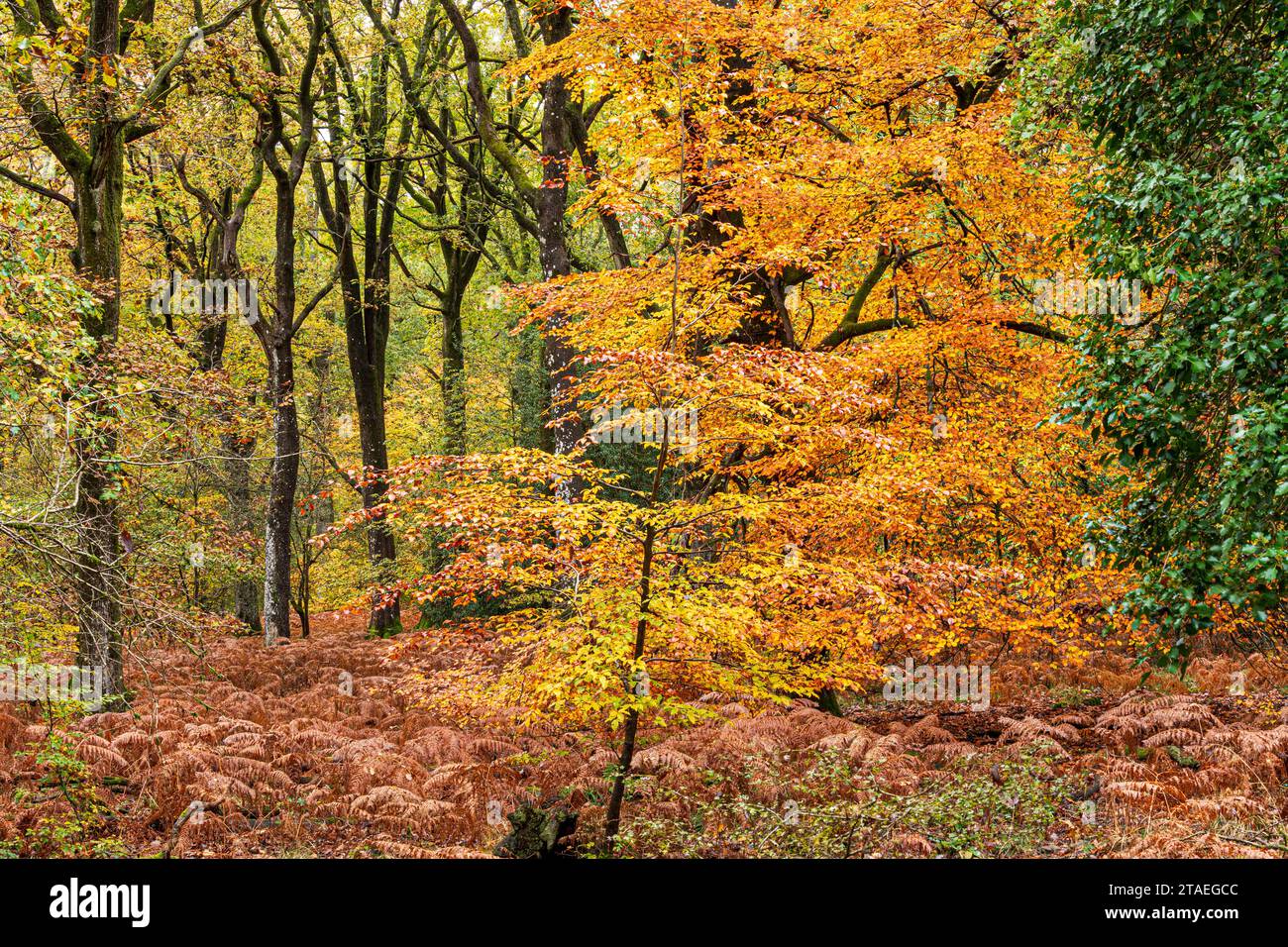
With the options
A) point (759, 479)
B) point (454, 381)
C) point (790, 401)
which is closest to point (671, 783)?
point (790, 401)

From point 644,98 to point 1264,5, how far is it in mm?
7121

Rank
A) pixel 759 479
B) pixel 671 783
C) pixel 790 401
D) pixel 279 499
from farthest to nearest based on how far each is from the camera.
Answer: pixel 279 499 → pixel 759 479 → pixel 671 783 → pixel 790 401

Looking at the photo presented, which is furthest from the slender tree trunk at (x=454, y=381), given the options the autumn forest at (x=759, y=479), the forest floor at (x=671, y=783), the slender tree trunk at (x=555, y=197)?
the forest floor at (x=671, y=783)

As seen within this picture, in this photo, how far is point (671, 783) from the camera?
347 inches

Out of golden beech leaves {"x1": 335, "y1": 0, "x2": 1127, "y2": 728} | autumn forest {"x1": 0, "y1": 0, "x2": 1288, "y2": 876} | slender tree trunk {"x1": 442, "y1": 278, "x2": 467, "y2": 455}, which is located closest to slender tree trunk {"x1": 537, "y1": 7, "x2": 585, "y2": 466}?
autumn forest {"x1": 0, "y1": 0, "x2": 1288, "y2": 876}

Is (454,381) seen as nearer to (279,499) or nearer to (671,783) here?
(279,499)

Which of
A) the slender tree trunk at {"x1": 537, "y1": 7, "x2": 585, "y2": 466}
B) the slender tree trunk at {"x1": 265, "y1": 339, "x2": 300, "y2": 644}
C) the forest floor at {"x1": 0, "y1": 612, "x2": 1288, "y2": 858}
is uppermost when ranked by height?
the slender tree trunk at {"x1": 537, "y1": 7, "x2": 585, "y2": 466}

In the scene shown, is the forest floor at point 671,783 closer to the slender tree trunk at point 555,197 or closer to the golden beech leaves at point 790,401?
the golden beech leaves at point 790,401

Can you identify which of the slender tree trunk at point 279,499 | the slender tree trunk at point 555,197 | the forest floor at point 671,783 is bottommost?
the forest floor at point 671,783

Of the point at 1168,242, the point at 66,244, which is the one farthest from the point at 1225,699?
the point at 66,244

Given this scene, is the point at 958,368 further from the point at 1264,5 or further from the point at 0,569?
the point at 0,569

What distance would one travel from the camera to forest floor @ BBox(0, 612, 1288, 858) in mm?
7312

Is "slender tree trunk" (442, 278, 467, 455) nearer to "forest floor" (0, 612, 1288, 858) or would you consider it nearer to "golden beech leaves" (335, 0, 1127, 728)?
"golden beech leaves" (335, 0, 1127, 728)

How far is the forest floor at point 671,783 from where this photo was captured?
731 centimetres
